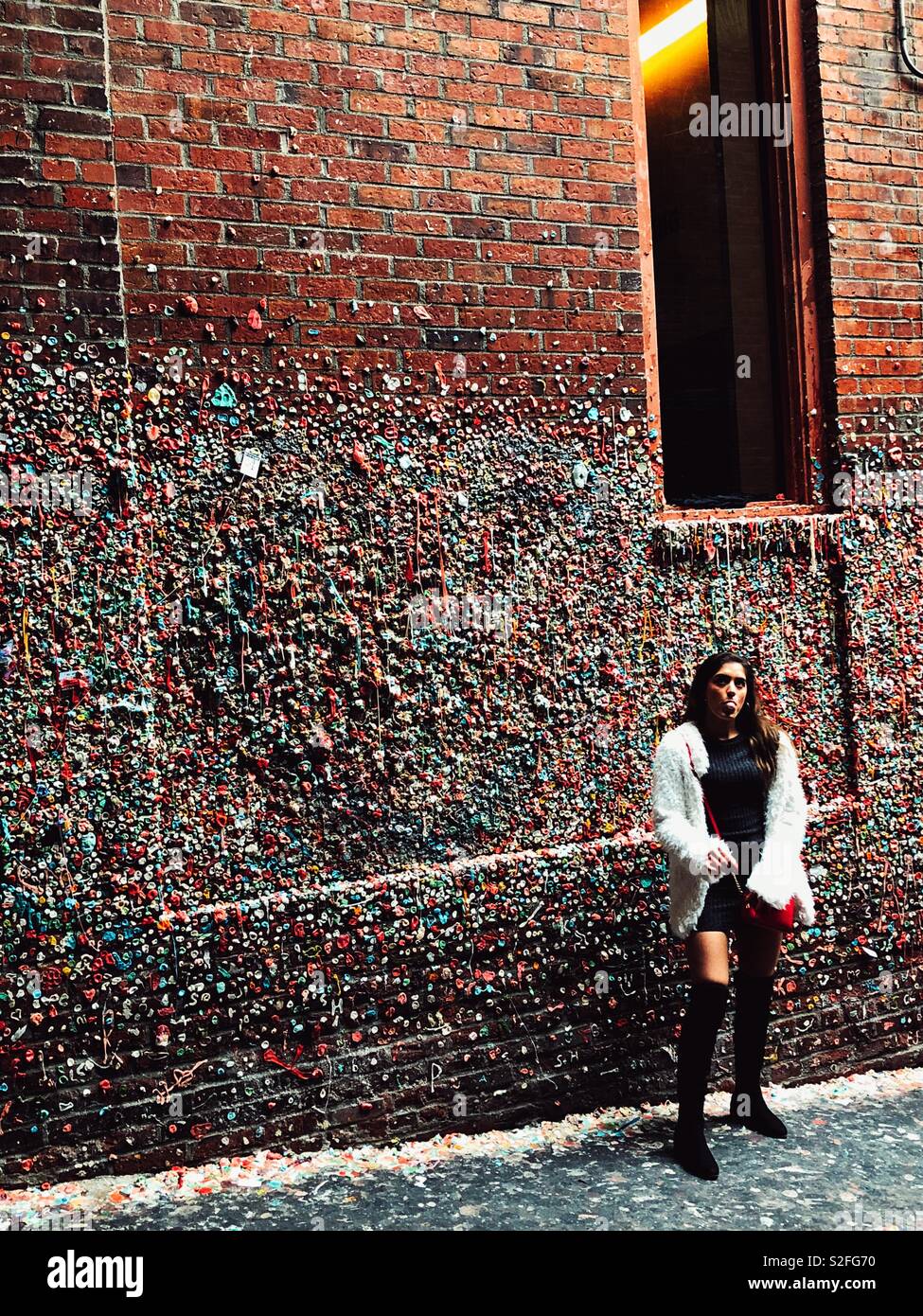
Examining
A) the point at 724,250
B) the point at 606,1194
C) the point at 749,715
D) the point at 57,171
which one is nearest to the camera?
the point at 57,171

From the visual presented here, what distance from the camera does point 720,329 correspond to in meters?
5.16

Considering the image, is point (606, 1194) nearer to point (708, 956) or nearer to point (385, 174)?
point (708, 956)

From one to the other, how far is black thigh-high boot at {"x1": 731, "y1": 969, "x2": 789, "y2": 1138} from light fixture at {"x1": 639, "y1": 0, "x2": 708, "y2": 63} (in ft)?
12.8

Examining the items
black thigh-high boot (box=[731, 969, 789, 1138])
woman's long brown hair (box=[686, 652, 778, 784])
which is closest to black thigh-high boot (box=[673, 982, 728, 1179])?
black thigh-high boot (box=[731, 969, 789, 1138])

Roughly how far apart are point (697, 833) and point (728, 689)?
→ 1.74ft

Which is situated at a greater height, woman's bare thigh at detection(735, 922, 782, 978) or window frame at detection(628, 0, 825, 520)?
window frame at detection(628, 0, 825, 520)

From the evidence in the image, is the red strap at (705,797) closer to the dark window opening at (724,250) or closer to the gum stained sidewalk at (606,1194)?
the gum stained sidewalk at (606,1194)

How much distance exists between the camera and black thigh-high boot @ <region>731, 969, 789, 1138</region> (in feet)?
14.0

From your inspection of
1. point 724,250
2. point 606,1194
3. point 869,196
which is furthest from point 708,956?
point 869,196

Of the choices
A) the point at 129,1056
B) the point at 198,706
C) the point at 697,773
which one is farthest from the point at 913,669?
the point at 129,1056

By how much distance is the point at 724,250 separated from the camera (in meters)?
5.21

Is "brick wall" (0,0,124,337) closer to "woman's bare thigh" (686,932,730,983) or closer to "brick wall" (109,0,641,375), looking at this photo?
"brick wall" (109,0,641,375)

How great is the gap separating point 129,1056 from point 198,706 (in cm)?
115

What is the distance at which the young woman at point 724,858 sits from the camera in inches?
156
